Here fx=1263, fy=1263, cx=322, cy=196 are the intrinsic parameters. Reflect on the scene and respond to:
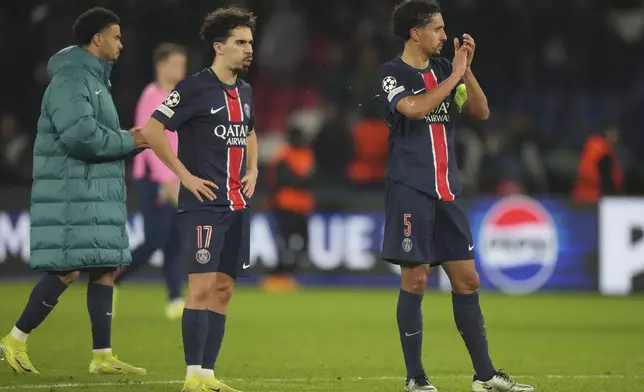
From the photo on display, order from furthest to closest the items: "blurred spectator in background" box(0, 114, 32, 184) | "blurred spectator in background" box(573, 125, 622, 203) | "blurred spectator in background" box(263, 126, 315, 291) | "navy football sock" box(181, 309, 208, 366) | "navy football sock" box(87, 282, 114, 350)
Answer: "blurred spectator in background" box(0, 114, 32, 184)
"blurred spectator in background" box(573, 125, 622, 203)
"blurred spectator in background" box(263, 126, 315, 291)
"navy football sock" box(87, 282, 114, 350)
"navy football sock" box(181, 309, 208, 366)

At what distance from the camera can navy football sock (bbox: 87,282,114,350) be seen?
8.07m

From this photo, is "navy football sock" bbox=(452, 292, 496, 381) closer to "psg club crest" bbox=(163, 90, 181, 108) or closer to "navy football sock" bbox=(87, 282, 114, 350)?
"psg club crest" bbox=(163, 90, 181, 108)

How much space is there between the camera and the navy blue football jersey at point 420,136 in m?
7.23

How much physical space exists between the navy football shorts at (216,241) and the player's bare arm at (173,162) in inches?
5.2

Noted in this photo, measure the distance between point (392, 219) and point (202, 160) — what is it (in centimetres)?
115

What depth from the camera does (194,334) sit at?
689 centimetres

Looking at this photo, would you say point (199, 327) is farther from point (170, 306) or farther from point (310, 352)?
point (170, 306)

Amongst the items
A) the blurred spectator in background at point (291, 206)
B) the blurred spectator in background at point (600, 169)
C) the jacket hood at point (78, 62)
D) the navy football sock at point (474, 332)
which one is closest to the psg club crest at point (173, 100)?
the jacket hood at point (78, 62)

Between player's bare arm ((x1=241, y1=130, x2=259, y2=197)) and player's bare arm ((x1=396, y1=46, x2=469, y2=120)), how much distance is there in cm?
94

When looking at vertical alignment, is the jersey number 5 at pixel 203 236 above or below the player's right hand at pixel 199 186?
below

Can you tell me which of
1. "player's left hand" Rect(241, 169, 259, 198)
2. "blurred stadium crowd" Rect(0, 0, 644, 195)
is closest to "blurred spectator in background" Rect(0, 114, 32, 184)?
"blurred stadium crowd" Rect(0, 0, 644, 195)

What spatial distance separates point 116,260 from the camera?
786 centimetres

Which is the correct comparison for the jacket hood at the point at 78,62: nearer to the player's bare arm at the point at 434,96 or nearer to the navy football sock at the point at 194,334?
the navy football sock at the point at 194,334

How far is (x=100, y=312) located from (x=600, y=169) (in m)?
10.6
